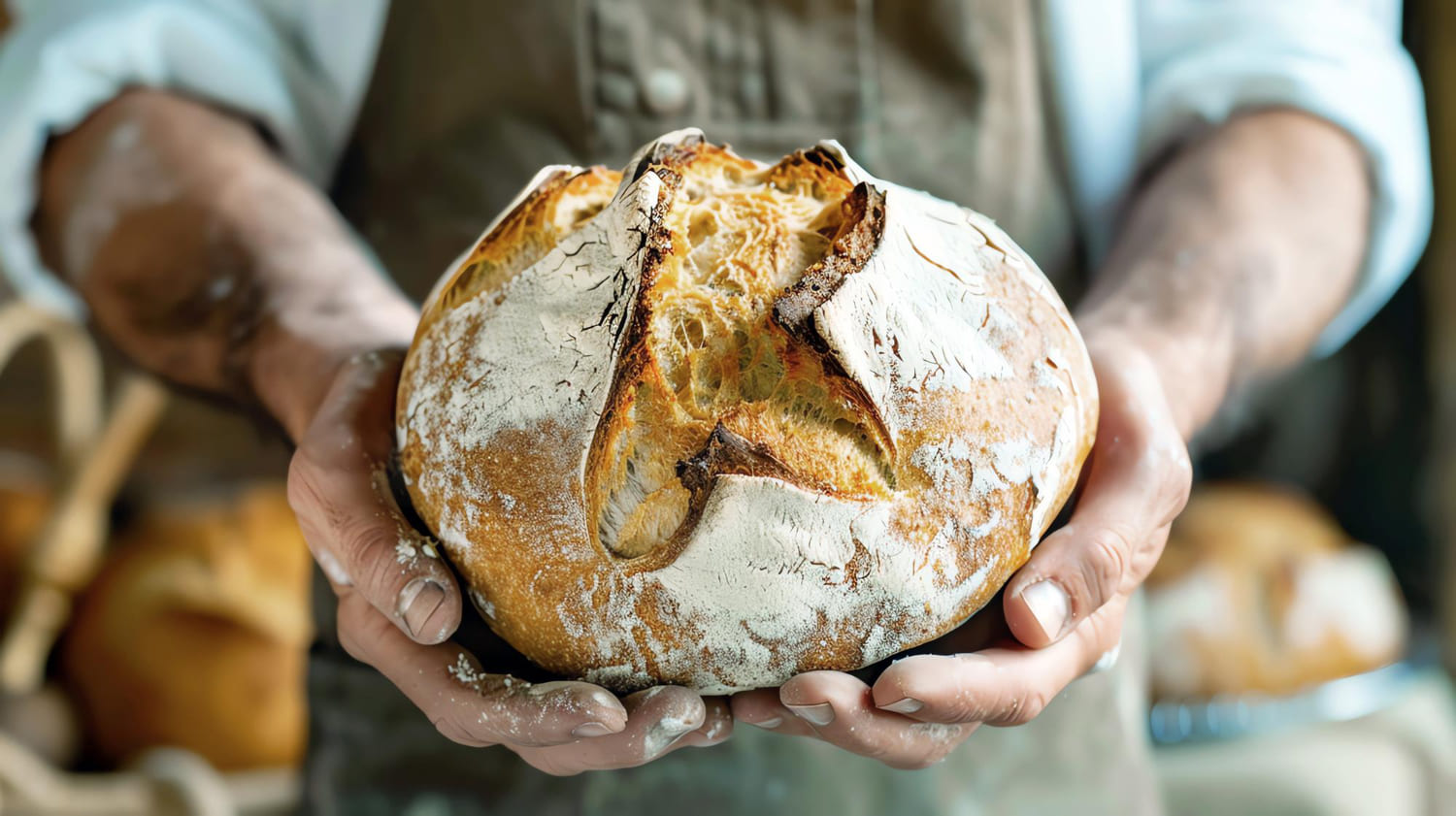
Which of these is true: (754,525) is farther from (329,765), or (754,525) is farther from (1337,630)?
(1337,630)

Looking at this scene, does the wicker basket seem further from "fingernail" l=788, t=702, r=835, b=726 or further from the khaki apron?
"fingernail" l=788, t=702, r=835, b=726

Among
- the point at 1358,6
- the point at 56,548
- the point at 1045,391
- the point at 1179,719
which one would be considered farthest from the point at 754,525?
the point at 56,548

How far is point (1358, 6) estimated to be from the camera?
Result: 3.97ft

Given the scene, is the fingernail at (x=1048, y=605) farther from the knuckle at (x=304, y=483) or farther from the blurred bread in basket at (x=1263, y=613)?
the blurred bread in basket at (x=1263, y=613)

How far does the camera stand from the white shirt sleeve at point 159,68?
1087 mm

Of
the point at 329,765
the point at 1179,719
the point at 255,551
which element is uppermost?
the point at 329,765

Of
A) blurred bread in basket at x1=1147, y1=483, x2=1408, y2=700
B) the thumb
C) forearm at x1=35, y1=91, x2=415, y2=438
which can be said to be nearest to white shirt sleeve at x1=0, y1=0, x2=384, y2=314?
forearm at x1=35, y1=91, x2=415, y2=438

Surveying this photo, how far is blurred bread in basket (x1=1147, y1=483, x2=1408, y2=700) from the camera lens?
69.9 inches

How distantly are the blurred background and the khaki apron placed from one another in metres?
0.64

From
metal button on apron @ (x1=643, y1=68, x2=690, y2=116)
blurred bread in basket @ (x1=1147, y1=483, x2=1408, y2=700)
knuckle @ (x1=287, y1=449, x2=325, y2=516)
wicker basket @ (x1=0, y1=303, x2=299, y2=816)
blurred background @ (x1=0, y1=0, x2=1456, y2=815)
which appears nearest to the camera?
knuckle @ (x1=287, y1=449, x2=325, y2=516)

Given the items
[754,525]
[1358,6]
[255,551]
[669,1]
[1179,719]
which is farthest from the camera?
[255,551]

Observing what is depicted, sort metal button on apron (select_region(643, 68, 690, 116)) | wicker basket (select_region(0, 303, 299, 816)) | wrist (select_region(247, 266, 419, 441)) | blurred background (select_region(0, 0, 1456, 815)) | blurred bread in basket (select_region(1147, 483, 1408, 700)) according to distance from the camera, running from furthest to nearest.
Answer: blurred bread in basket (select_region(1147, 483, 1408, 700))
blurred background (select_region(0, 0, 1456, 815))
wicker basket (select_region(0, 303, 299, 816))
metal button on apron (select_region(643, 68, 690, 116))
wrist (select_region(247, 266, 419, 441))

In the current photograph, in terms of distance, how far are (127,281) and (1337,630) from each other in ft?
6.00

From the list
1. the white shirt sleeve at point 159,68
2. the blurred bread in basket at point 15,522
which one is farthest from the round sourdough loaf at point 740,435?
the blurred bread in basket at point 15,522
